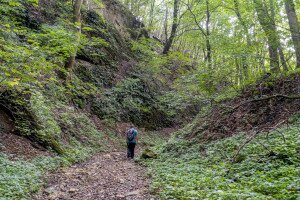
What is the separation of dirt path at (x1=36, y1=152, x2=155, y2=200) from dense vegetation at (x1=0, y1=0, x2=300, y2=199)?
0.40 meters

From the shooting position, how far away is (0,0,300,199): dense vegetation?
5.91 m

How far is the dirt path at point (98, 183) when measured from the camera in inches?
238

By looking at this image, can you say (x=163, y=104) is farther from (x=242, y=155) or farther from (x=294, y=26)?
(x=242, y=155)

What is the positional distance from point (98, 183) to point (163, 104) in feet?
50.1

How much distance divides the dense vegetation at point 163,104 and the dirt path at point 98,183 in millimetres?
401

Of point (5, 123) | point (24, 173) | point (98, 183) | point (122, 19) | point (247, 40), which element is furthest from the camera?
point (122, 19)

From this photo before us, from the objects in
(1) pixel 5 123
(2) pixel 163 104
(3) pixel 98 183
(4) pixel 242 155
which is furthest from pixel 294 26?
(2) pixel 163 104

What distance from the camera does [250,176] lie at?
232 inches

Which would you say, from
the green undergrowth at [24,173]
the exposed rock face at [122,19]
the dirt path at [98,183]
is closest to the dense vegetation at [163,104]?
the green undergrowth at [24,173]

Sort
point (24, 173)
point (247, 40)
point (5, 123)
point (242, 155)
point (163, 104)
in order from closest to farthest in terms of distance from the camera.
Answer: point (24, 173)
point (242, 155)
point (5, 123)
point (247, 40)
point (163, 104)

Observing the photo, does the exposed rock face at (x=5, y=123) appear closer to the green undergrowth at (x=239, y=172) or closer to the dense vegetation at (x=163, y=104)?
the dense vegetation at (x=163, y=104)

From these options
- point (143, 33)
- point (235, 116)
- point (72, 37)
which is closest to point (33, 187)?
point (72, 37)

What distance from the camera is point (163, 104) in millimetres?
22078

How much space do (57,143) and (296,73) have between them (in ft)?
33.0
